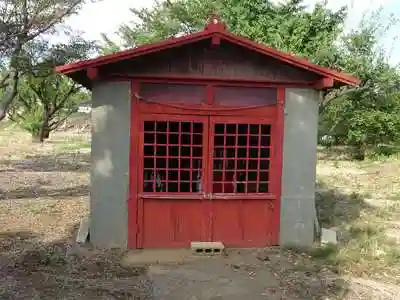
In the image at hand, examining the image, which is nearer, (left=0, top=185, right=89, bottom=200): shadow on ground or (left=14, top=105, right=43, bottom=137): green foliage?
(left=0, top=185, right=89, bottom=200): shadow on ground

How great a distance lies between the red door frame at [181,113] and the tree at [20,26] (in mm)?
6204

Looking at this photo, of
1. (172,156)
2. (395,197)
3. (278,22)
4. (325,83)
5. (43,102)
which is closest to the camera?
(325,83)

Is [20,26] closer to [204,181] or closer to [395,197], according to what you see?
[204,181]

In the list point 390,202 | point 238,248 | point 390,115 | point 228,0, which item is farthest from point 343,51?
point 238,248

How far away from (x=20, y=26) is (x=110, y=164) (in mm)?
6799

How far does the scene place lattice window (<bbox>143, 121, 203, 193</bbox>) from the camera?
8.59m

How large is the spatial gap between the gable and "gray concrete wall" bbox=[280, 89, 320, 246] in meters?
0.46

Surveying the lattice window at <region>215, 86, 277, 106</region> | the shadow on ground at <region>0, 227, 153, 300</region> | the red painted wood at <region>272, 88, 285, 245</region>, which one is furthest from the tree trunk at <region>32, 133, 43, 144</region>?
the red painted wood at <region>272, 88, 285, 245</region>

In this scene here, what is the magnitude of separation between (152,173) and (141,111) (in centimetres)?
99

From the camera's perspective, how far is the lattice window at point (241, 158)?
8.72 metres

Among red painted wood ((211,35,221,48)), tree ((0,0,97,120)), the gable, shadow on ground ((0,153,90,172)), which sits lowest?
shadow on ground ((0,153,90,172))

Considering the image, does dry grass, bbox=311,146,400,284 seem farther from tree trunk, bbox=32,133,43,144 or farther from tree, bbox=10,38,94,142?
tree trunk, bbox=32,133,43,144

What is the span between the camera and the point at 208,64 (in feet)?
27.9

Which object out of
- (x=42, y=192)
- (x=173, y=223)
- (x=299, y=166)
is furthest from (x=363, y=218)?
(x=42, y=192)
